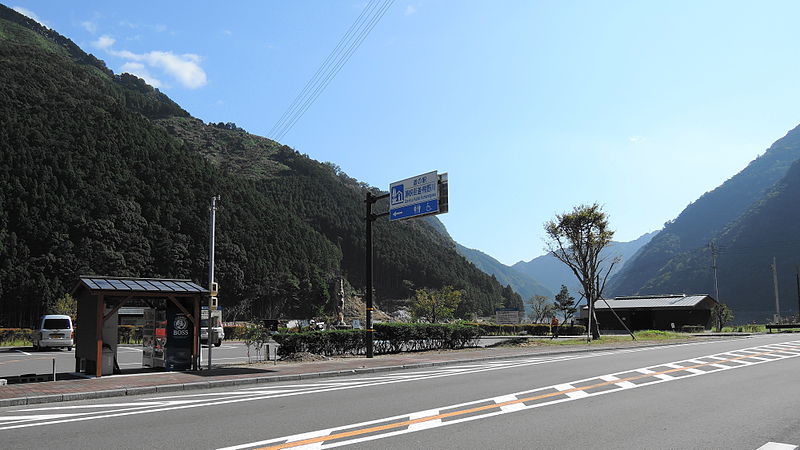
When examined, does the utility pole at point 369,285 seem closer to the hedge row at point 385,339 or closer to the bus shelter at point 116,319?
the hedge row at point 385,339

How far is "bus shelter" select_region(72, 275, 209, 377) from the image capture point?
1580 cm

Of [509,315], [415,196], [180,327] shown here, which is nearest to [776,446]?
[180,327]

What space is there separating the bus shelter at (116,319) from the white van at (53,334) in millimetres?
17178

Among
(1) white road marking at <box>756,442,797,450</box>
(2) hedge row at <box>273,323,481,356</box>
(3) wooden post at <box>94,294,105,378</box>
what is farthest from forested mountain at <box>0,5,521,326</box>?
(1) white road marking at <box>756,442,797,450</box>

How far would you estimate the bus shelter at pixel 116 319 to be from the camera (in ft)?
51.8

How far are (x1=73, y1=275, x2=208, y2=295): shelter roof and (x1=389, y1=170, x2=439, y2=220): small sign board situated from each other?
8.49 m

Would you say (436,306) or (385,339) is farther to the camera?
(436,306)

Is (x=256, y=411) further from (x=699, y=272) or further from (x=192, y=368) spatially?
(x=699, y=272)

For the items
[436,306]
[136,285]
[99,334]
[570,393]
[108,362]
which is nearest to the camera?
[570,393]

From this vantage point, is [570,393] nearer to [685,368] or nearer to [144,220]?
[685,368]

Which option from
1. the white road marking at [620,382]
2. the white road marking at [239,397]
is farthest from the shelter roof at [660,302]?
the white road marking at [620,382]

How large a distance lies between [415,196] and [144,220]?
253 feet

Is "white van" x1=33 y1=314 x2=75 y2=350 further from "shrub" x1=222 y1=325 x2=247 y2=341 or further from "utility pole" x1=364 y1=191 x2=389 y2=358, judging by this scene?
"utility pole" x1=364 y1=191 x2=389 y2=358

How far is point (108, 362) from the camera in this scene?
16000mm
